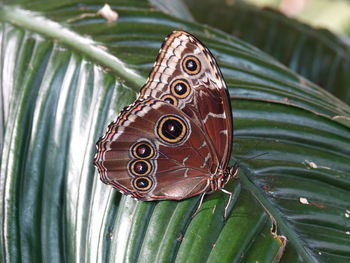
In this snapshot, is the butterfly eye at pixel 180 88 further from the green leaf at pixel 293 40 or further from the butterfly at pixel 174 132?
the green leaf at pixel 293 40

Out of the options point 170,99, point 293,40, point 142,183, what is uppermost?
point 293,40

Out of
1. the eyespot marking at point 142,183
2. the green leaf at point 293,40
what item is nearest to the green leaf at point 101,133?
the eyespot marking at point 142,183

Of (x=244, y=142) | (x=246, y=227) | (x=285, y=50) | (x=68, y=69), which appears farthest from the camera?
(x=285, y=50)

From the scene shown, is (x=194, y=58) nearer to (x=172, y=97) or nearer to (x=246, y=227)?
(x=172, y=97)

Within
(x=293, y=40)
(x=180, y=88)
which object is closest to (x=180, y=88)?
(x=180, y=88)

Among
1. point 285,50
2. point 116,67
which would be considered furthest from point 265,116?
point 285,50

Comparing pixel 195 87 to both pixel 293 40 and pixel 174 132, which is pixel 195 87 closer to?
pixel 174 132

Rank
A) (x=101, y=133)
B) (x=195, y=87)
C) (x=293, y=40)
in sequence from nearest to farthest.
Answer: (x=195, y=87) < (x=101, y=133) < (x=293, y=40)
